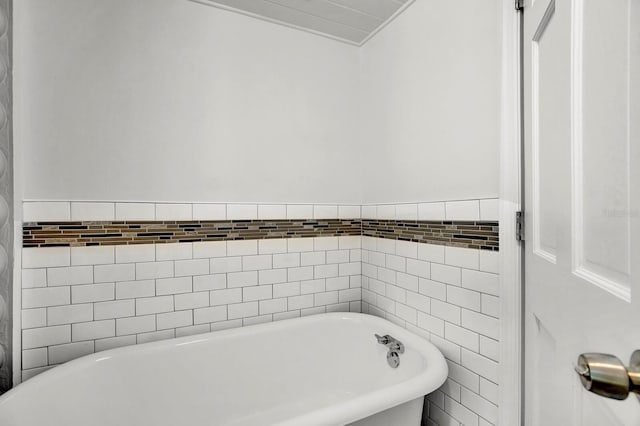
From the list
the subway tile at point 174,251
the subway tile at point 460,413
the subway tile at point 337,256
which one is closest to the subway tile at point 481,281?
the subway tile at point 460,413

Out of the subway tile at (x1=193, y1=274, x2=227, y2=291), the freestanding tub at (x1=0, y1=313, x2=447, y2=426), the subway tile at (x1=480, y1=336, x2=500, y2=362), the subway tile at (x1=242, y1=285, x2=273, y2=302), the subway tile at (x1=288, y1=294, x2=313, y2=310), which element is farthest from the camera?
the subway tile at (x1=288, y1=294, x2=313, y2=310)

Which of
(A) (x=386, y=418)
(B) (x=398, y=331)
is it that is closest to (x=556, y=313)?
(A) (x=386, y=418)

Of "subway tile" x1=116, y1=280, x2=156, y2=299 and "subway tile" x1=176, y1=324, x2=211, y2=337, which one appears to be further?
"subway tile" x1=176, y1=324, x2=211, y2=337

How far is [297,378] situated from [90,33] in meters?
1.99

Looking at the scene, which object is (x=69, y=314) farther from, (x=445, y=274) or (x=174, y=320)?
(x=445, y=274)

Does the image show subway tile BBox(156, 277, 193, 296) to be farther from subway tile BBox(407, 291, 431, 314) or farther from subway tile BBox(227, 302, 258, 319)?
subway tile BBox(407, 291, 431, 314)

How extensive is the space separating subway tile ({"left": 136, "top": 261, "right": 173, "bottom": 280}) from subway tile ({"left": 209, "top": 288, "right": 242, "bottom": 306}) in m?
0.25

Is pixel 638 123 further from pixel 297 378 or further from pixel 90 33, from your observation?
pixel 90 33

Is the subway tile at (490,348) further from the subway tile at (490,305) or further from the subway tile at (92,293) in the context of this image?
the subway tile at (92,293)

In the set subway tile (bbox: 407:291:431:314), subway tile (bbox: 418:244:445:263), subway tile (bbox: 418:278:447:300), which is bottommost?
subway tile (bbox: 407:291:431:314)

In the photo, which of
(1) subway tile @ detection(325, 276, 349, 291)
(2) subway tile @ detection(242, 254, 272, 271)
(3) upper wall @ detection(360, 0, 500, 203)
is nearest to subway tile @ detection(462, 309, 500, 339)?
(3) upper wall @ detection(360, 0, 500, 203)

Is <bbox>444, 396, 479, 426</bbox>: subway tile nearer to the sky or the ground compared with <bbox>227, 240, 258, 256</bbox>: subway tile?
nearer to the ground

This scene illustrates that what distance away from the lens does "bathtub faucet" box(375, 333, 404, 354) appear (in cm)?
159

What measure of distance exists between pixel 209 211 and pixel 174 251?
27 centimetres
